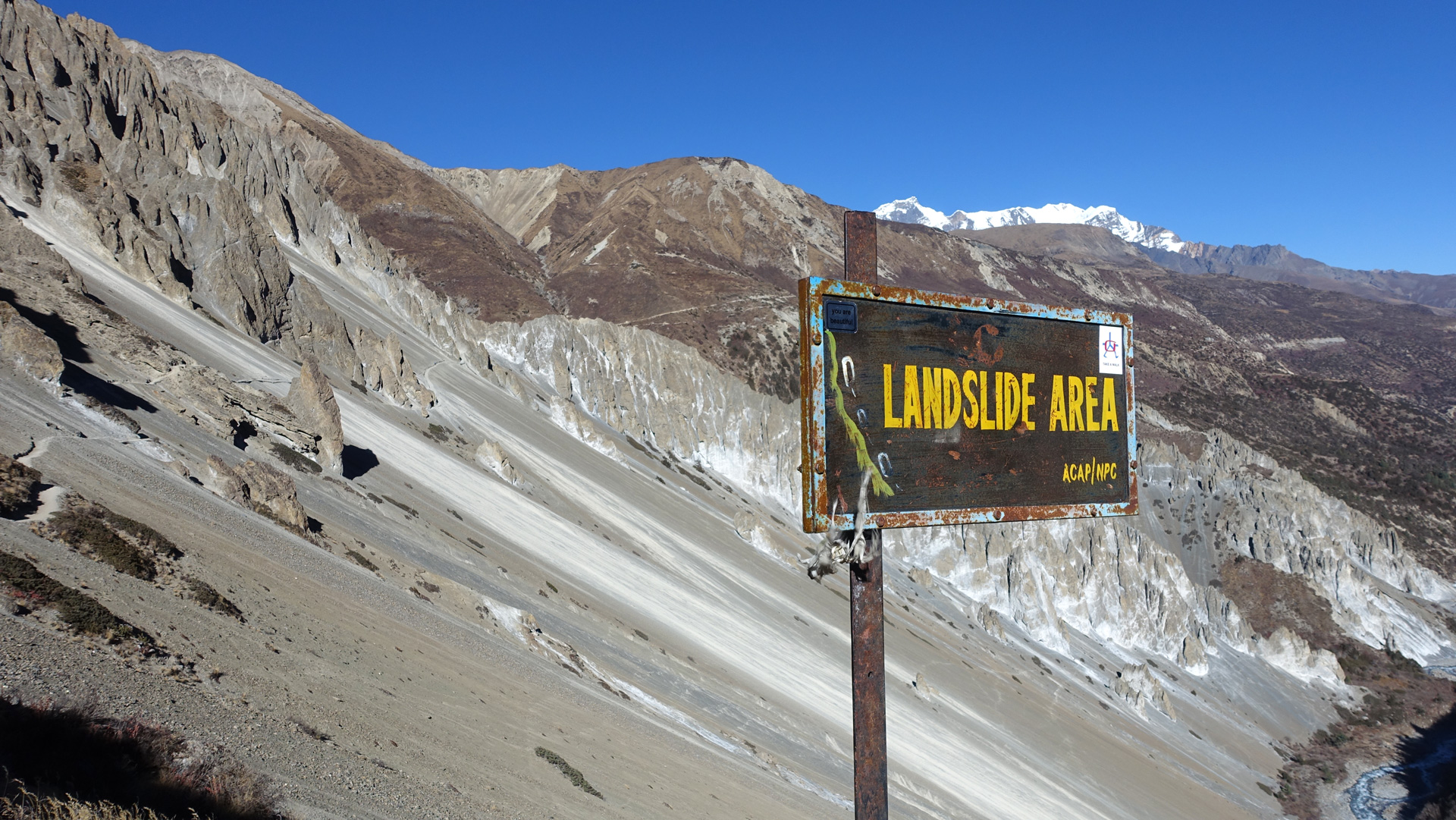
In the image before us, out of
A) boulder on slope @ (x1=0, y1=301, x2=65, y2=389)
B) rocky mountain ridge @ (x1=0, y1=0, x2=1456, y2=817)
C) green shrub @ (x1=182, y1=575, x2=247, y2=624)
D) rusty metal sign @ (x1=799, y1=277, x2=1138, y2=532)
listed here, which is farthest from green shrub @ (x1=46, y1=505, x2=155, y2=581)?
rusty metal sign @ (x1=799, y1=277, x2=1138, y2=532)

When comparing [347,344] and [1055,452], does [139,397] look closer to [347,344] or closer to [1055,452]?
[347,344]

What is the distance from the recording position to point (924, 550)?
58188 millimetres

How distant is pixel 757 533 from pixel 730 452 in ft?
51.1

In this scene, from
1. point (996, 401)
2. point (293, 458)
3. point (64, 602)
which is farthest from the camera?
point (293, 458)

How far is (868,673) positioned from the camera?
482 centimetres

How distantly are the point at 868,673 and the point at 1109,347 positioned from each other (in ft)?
9.25

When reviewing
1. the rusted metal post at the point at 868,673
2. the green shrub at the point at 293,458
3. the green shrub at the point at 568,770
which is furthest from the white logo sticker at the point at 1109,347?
the green shrub at the point at 293,458

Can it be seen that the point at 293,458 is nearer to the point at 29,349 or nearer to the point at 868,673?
the point at 29,349

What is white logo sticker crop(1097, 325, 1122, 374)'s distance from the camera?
5738 millimetres

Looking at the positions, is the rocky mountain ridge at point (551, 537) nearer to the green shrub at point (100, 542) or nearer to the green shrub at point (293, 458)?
the green shrub at point (293, 458)

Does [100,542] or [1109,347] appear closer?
[1109,347]

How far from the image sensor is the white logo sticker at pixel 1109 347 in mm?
5738

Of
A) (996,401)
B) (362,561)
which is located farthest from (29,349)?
(996,401)

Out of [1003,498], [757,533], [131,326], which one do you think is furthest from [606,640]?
[757,533]
